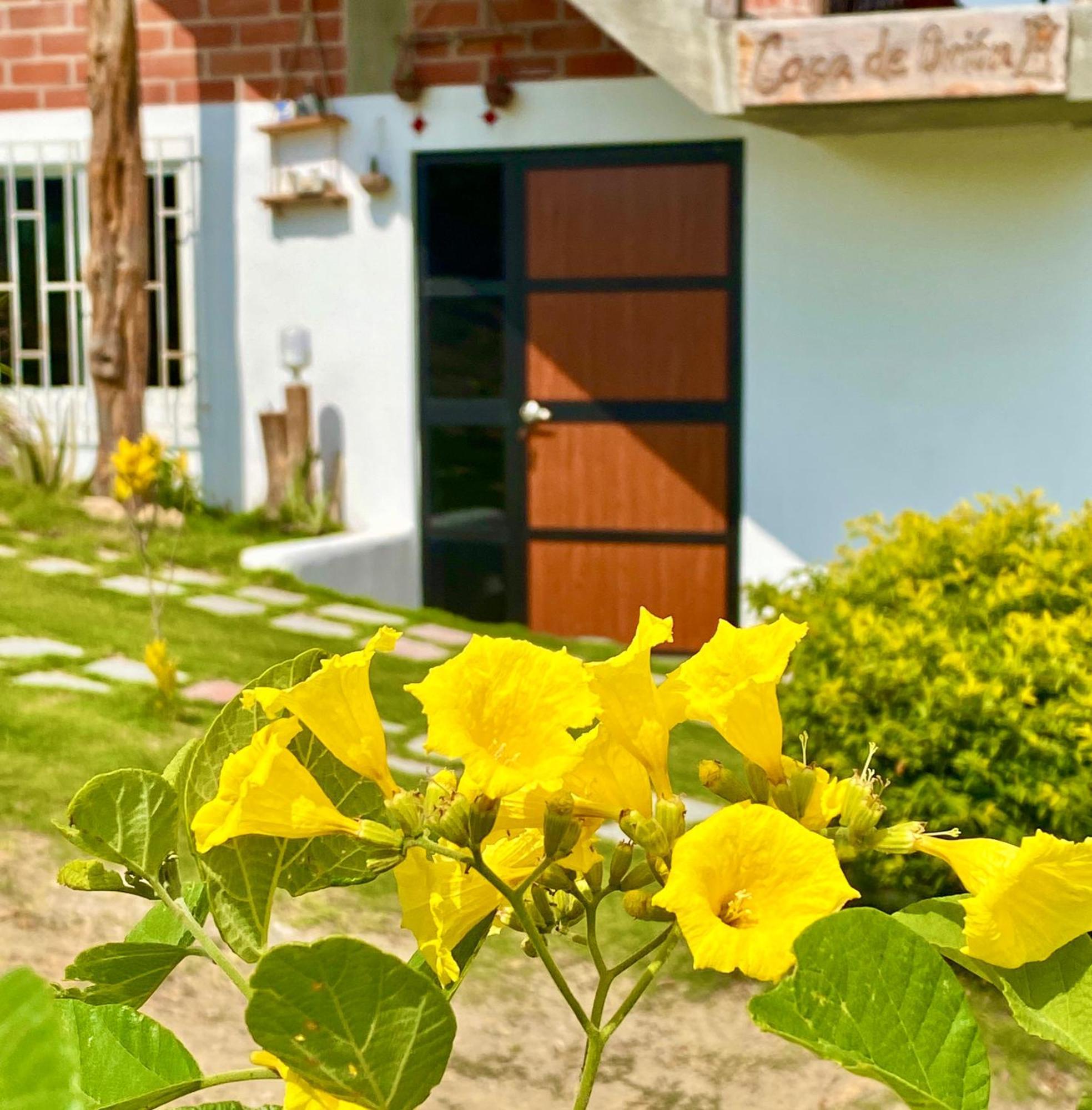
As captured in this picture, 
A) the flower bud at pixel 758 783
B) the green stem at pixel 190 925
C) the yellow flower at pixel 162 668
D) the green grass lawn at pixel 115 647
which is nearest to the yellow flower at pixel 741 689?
the flower bud at pixel 758 783

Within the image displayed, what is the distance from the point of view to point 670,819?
57 centimetres

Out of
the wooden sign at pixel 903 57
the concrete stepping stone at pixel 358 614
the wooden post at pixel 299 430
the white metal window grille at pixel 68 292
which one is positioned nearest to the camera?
the wooden sign at pixel 903 57

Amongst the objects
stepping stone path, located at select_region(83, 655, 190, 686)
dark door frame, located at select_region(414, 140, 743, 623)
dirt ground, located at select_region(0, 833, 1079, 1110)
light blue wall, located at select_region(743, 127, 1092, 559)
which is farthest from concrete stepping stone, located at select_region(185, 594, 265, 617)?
dirt ground, located at select_region(0, 833, 1079, 1110)

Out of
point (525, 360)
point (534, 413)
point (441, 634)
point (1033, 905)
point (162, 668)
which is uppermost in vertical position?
point (1033, 905)

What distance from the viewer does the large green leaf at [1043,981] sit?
539 millimetres

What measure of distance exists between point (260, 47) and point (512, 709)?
25.4 feet

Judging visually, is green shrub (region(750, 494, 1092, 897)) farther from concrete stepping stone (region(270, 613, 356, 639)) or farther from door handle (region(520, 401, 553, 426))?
door handle (region(520, 401, 553, 426))

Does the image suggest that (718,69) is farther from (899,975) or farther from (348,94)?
(899,975)

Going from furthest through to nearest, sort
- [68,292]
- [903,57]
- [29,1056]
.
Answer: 1. [68,292]
2. [903,57]
3. [29,1056]

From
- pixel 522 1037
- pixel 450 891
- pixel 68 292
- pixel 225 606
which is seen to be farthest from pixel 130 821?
pixel 68 292

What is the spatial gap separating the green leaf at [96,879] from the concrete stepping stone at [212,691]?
4.21 metres

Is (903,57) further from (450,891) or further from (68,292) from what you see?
(450,891)

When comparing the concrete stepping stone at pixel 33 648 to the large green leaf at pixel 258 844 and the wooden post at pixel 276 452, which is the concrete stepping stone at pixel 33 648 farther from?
the large green leaf at pixel 258 844

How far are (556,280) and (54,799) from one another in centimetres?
423
